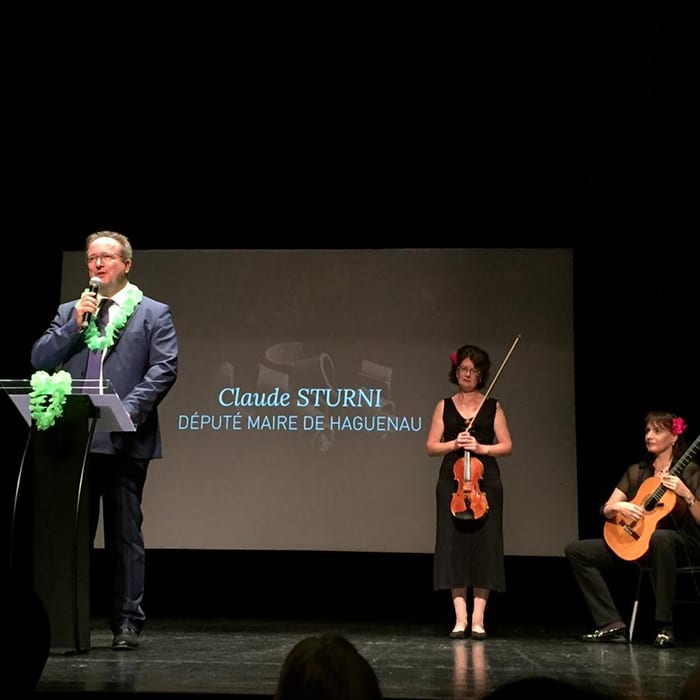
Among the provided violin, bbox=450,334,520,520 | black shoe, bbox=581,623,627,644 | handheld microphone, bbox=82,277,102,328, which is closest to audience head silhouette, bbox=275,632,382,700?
handheld microphone, bbox=82,277,102,328

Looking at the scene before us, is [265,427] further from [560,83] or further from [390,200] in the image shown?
[560,83]

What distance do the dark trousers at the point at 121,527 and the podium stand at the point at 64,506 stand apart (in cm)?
22

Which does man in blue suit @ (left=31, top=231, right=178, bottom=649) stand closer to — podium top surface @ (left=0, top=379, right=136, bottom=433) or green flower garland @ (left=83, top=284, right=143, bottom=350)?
green flower garland @ (left=83, top=284, right=143, bottom=350)

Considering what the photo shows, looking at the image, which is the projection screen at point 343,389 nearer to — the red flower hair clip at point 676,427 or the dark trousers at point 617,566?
the dark trousers at point 617,566

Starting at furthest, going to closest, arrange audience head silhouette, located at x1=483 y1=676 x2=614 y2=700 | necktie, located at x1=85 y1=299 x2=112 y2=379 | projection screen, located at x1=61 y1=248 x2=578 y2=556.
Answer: projection screen, located at x1=61 y1=248 x2=578 y2=556
necktie, located at x1=85 y1=299 x2=112 y2=379
audience head silhouette, located at x1=483 y1=676 x2=614 y2=700

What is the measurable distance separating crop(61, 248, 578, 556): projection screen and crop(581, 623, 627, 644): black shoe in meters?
0.79

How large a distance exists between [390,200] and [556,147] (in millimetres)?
968

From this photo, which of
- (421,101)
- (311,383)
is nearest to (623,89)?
(421,101)

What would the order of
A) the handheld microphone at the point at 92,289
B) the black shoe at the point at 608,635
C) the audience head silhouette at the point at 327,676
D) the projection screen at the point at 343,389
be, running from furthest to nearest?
the projection screen at the point at 343,389
the black shoe at the point at 608,635
the handheld microphone at the point at 92,289
the audience head silhouette at the point at 327,676

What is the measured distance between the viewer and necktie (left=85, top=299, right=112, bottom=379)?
4.03 m

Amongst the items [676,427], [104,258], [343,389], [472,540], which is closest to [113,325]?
[104,258]

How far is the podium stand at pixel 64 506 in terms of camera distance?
3.62 meters

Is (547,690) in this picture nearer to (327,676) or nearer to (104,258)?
(327,676)

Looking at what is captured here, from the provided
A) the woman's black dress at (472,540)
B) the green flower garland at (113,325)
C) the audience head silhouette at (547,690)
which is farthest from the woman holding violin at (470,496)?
the audience head silhouette at (547,690)
